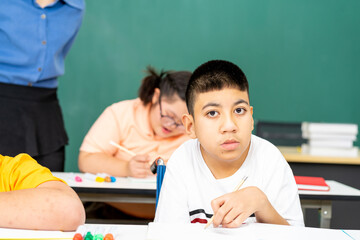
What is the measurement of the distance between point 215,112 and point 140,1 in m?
3.30

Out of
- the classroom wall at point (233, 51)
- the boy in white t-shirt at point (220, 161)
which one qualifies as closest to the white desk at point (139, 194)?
the boy in white t-shirt at point (220, 161)

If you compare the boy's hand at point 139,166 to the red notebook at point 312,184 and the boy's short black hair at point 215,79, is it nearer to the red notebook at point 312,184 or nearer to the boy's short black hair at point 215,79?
the red notebook at point 312,184

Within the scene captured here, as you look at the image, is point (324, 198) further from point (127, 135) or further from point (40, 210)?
point (40, 210)

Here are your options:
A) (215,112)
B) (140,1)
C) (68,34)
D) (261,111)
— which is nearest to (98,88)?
(140,1)

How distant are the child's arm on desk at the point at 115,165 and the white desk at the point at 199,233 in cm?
114

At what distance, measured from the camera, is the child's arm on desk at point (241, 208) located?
1.03 metres

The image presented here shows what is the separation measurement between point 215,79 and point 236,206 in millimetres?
403

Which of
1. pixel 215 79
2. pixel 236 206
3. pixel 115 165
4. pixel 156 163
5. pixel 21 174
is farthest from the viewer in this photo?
pixel 115 165

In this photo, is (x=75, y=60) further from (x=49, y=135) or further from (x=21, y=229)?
(x=21, y=229)

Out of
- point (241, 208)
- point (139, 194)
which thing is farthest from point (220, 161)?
point (139, 194)

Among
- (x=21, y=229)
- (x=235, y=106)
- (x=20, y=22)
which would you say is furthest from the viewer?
(x=20, y=22)

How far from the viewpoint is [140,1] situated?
4.31 metres

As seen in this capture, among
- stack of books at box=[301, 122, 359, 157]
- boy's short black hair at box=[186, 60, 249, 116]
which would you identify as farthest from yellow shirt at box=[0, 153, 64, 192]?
stack of books at box=[301, 122, 359, 157]

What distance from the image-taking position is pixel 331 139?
2.99 m
